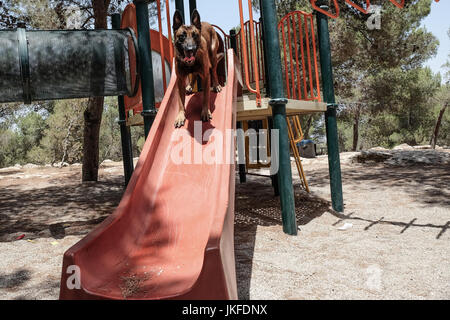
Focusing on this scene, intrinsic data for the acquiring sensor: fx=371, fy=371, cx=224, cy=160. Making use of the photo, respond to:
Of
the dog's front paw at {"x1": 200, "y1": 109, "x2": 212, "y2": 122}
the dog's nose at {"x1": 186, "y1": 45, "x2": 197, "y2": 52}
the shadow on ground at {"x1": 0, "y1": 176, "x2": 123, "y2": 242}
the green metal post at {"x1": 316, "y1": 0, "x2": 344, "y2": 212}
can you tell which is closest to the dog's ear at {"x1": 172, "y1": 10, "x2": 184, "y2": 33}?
the dog's nose at {"x1": 186, "y1": 45, "x2": 197, "y2": 52}

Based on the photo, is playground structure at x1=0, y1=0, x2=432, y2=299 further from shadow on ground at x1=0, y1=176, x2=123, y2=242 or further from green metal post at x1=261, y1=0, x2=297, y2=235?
shadow on ground at x1=0, y1=176, x2=123, y2=242

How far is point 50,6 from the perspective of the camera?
10555 millimetres

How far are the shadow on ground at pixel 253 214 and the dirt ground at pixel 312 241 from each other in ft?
0.04

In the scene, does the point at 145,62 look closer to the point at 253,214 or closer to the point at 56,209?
the point at 253,214

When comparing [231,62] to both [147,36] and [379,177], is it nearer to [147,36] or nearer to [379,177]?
[147,36]

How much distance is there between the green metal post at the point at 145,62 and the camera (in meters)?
4.33

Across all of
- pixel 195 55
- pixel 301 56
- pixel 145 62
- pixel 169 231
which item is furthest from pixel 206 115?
pixel 301 56

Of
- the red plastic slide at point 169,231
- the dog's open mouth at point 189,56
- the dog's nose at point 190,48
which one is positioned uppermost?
the dog's nose at point 190,48

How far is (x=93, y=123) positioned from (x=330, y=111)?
6.28 meters

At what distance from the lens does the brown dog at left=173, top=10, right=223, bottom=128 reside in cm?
330

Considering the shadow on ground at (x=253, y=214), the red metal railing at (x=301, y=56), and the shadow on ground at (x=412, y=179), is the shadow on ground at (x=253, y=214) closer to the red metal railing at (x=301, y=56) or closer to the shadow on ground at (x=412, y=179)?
the shadow on ground at (x=412, y=179)

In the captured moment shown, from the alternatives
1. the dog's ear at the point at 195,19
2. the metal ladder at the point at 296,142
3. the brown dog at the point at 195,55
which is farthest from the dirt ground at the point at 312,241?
the dog's ear at the point at 195,19

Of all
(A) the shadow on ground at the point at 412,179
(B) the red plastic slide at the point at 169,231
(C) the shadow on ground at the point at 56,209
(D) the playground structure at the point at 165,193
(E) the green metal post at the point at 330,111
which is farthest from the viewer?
(A) the shadow on ground at the point at 412,179

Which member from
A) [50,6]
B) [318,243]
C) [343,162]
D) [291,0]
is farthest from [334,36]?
[318,243]
